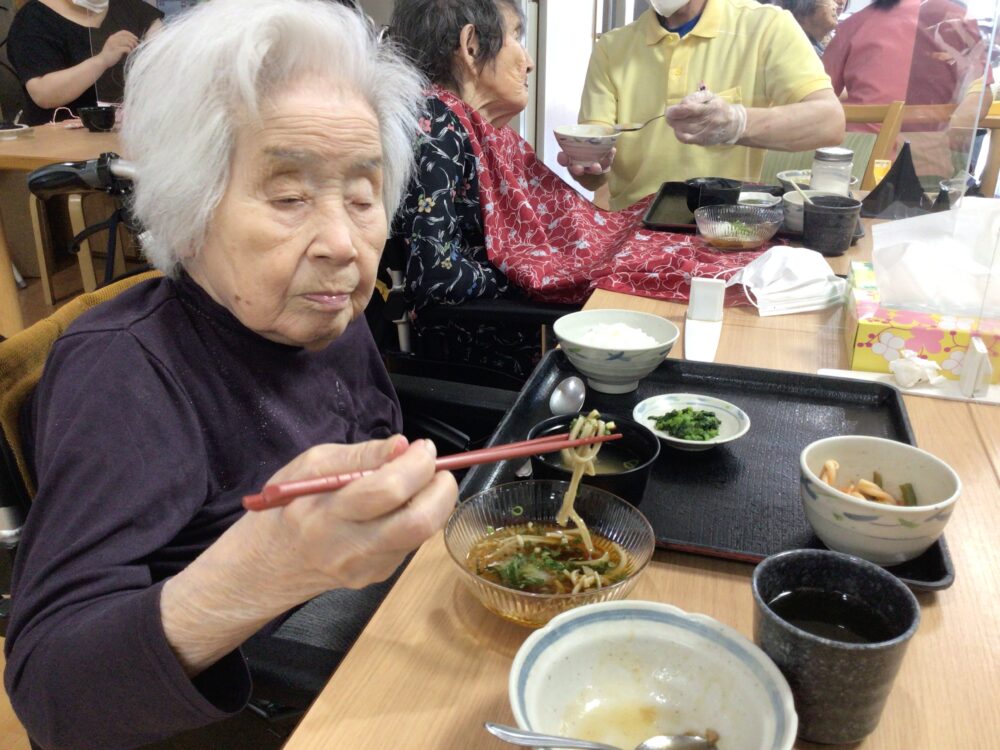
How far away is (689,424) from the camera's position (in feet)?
3.79

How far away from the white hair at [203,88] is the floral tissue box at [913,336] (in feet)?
3.31

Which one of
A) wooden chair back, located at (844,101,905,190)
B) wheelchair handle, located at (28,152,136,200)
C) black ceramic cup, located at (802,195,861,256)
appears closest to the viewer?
wheelchair handle, located at (28,152,136,200)

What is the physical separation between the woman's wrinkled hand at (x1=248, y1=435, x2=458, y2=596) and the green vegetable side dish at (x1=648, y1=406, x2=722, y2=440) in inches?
22.7

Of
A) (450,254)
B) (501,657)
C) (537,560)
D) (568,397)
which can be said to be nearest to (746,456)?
(568,397)

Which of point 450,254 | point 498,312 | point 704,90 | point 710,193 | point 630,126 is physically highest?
point 704,90

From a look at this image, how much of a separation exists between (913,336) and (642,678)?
0.98m

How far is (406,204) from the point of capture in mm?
1954

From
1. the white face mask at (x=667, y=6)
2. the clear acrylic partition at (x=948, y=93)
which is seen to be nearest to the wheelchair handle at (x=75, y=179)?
the clear acrylic partition at (x=948, y=93)

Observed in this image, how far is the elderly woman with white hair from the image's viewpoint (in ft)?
2.28

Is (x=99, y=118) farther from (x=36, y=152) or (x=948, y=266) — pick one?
(x=948, y=266)

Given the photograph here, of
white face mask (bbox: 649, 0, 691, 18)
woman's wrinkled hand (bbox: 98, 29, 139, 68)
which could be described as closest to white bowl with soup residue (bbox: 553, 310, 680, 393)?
white face mask (bbox: 649, 0, 691, 18)

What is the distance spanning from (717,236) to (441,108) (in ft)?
2.69

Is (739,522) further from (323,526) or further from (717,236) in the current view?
(717,236)

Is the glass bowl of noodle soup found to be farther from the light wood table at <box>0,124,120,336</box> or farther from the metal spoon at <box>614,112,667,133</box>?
the light wood table at <box>0,124,120,336</box>
